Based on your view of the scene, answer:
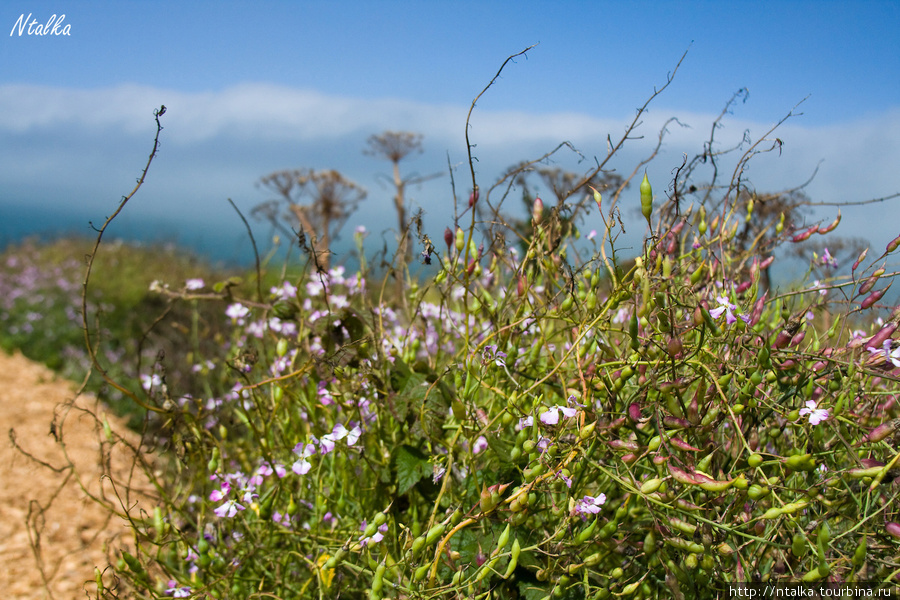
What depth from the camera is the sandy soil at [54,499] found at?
2424mm

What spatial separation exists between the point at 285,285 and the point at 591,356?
1.21m

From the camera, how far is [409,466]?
66.9 inches

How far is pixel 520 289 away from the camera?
1731 millimetres

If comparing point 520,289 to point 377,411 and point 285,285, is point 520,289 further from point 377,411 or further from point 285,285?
point 285,285

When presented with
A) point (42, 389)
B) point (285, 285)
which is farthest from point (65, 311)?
point (285, 285)

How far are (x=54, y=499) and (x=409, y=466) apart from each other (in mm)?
2576

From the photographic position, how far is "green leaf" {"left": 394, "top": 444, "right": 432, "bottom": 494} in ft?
5.43

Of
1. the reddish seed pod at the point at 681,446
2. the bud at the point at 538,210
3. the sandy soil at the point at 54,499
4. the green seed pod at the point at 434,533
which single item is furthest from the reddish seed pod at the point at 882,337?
the sandy soil at the point at 54,499

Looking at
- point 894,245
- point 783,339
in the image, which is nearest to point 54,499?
point 783,339

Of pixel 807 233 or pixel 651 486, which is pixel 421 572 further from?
pixel 807 233

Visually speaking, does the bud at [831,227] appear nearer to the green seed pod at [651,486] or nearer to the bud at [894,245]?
the bud at [894,245]

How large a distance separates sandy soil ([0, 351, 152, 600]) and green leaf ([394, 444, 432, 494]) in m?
0.77

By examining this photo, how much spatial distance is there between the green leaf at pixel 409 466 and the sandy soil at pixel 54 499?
2.54ft

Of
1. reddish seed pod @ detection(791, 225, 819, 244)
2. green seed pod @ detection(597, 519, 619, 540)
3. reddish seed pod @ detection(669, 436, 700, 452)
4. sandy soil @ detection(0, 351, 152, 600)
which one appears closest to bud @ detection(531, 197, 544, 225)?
reddish seed pod @ detection(669, 436, 700, 452)
